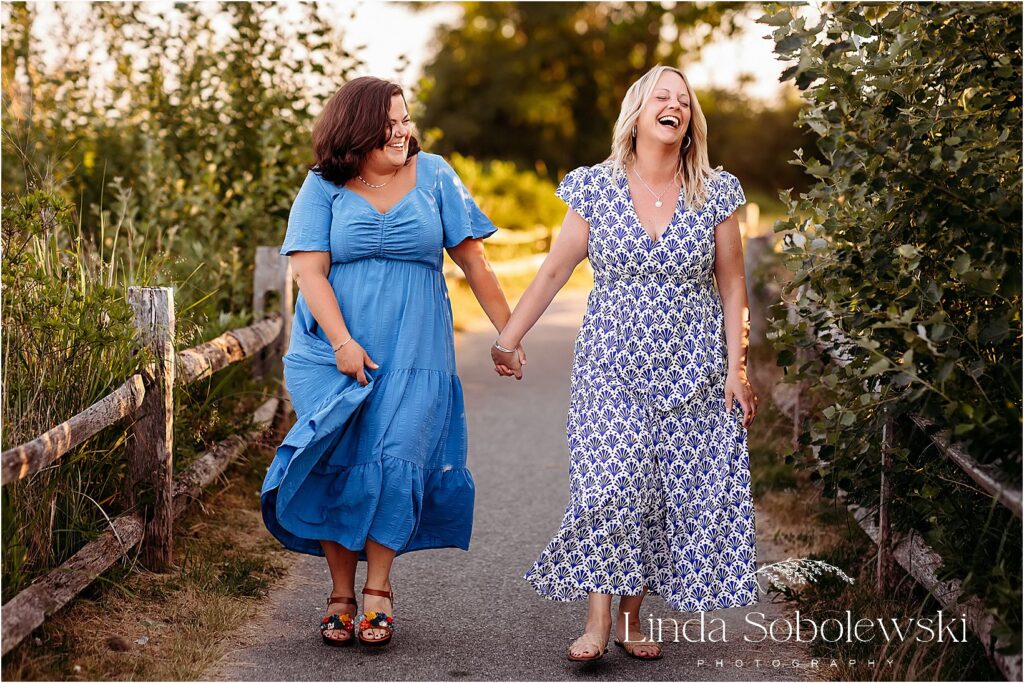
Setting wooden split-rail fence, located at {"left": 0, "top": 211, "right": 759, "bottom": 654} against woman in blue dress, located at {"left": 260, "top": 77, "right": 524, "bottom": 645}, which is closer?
wooden split-rail fence, located at {"left": 0, "top": 211, "right": 759, "bottom": 654}

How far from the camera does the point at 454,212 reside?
4.33 m

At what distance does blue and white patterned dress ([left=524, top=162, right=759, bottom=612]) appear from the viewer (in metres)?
4.04

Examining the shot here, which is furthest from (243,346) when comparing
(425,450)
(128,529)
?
(425,450)

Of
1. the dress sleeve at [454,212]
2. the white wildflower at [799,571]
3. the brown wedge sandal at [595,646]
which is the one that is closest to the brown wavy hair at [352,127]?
the dress sleeve at [454,212]

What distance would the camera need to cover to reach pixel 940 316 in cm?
331

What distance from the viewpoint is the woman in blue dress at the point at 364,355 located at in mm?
4141

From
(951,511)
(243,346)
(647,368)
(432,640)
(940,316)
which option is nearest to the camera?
(940,316)

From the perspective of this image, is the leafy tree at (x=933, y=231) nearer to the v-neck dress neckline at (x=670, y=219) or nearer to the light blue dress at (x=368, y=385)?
the v-neck dress neckline at (x=670, y=219)

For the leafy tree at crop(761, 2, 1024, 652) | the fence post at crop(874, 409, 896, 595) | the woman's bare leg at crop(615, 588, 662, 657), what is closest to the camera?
the leafy tree at crop(761, 2, 1024, 652)

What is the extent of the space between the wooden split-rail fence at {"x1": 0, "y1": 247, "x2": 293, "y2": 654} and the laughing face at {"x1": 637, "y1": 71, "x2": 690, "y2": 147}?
2005 mm

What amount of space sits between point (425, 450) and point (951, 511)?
1.74 metres

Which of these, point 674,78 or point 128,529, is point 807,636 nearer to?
point 674,78

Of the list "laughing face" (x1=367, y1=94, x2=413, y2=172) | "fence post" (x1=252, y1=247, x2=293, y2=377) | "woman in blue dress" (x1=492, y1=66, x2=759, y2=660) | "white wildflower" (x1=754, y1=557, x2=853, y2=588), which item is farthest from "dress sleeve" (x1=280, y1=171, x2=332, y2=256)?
"fence post" (x1=252, y1=247, x2=293, y2=377)

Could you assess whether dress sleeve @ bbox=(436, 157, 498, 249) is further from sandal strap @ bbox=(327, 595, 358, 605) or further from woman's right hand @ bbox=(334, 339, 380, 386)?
sandal strap @ bbox=(327, 595, 358, 605)
